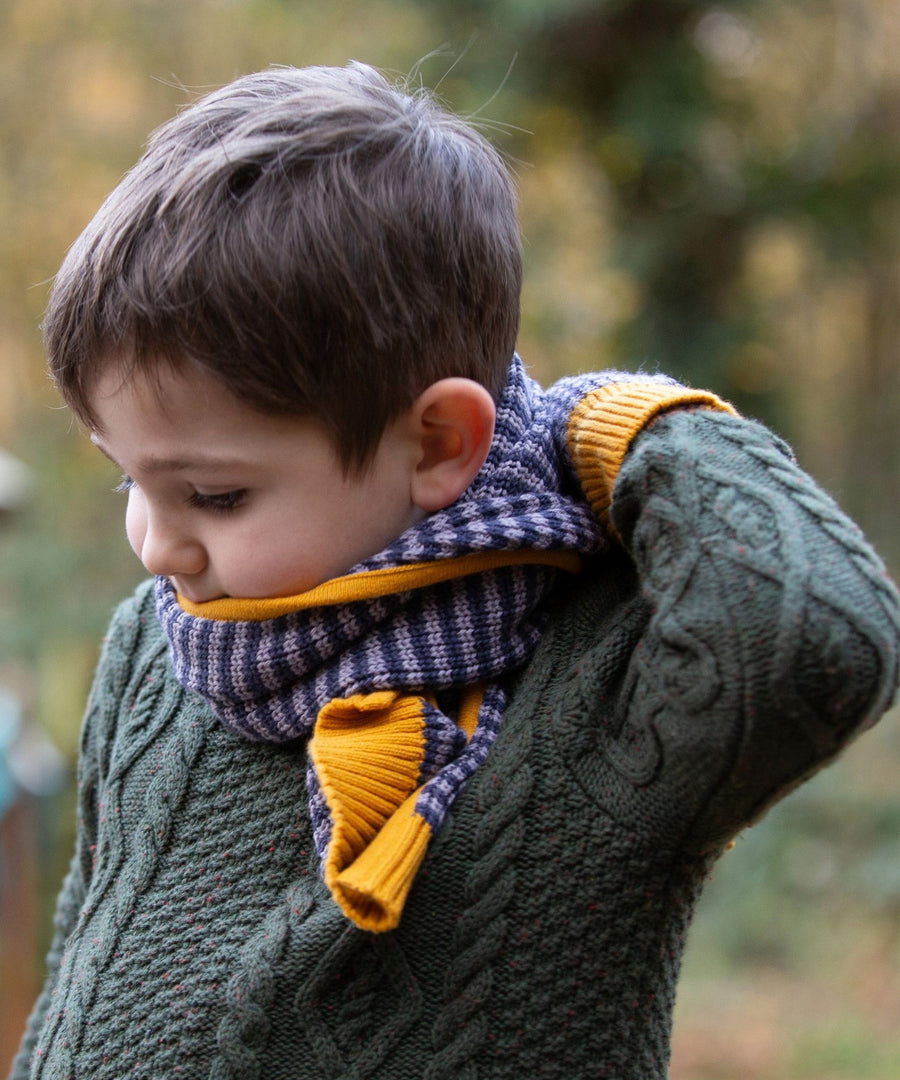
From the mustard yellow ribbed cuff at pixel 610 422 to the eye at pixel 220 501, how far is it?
1.17ft

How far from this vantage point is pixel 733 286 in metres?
4.14

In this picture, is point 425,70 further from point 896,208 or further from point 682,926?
point 682,926

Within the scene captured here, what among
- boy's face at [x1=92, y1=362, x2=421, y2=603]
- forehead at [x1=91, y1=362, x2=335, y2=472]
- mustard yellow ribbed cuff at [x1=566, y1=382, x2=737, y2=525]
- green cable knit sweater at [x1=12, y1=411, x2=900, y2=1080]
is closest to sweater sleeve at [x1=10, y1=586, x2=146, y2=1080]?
green cable knit sweater at [x1=12, y1=411, x2=900, y2=1080]

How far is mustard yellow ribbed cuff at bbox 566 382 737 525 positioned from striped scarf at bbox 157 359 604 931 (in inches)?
1.2

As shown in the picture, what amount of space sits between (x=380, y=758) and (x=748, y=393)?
11.0ft

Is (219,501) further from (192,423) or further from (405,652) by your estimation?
(405,652)

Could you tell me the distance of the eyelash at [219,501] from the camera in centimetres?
109

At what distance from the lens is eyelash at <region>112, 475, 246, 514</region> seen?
1.09 meters

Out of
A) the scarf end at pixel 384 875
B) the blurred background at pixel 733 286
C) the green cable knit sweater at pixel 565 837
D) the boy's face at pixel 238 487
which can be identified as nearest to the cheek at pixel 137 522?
the boy's face at pixel 238 487

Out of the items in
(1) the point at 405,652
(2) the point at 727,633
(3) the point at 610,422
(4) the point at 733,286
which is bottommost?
(2) the point at 727,633

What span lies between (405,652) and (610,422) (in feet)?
1.03

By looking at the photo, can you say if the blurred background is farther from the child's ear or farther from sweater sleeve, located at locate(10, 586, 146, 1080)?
the child's ear

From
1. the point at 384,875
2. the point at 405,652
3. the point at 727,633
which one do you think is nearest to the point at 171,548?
the point at 405,652

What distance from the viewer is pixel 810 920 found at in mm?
4434
